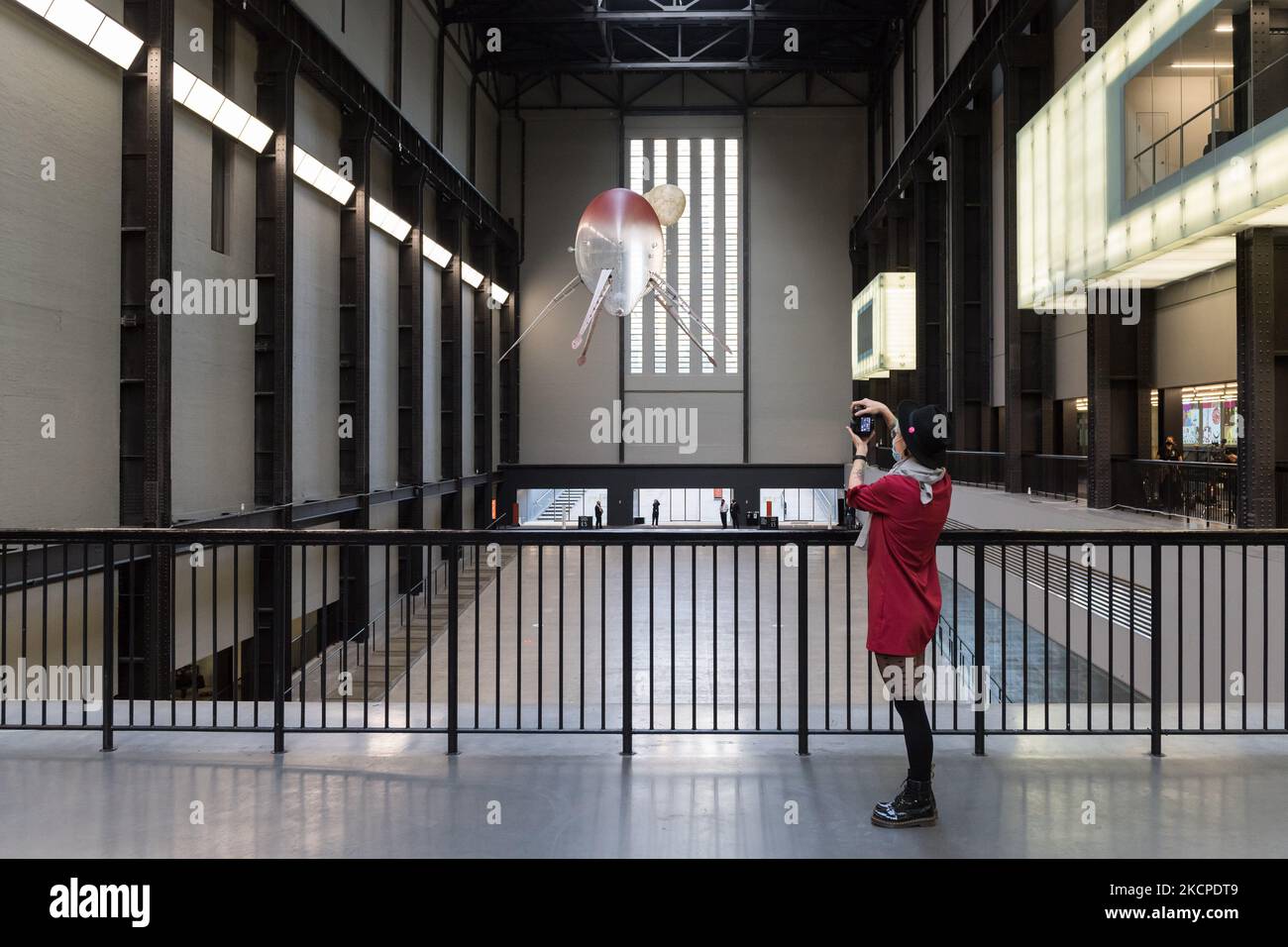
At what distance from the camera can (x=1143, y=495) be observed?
1285 centimetres

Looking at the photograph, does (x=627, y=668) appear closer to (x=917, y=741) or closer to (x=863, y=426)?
(x=917, y=741)

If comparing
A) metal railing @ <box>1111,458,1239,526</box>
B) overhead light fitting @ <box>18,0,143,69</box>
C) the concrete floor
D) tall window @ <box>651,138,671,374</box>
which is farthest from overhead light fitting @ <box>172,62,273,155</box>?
tall window @ <box>651,138,671,374</box>

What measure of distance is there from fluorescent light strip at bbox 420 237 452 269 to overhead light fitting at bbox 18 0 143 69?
509 inches

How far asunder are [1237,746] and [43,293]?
12.4 m

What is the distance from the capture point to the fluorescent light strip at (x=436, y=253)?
25870 mm

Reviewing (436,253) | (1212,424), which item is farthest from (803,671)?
(436,253)

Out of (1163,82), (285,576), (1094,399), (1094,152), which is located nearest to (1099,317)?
(1094,399)

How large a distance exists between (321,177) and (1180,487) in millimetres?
16876

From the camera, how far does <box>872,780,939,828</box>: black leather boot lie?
368 cm

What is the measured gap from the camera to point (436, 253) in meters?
27.0

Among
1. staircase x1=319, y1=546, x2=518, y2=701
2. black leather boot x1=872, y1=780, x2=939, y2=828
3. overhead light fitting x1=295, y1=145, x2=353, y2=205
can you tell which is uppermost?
overhead light fitting x1=295, y1=145, x2=353, y2=205

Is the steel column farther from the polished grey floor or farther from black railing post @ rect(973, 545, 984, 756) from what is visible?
black railing post @ rect(973, 545, 984, 756)

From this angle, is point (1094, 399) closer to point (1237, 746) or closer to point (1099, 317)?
point (1099, 317)

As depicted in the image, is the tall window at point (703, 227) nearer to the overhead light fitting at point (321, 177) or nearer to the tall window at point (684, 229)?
the tall window at point (684, 229)
